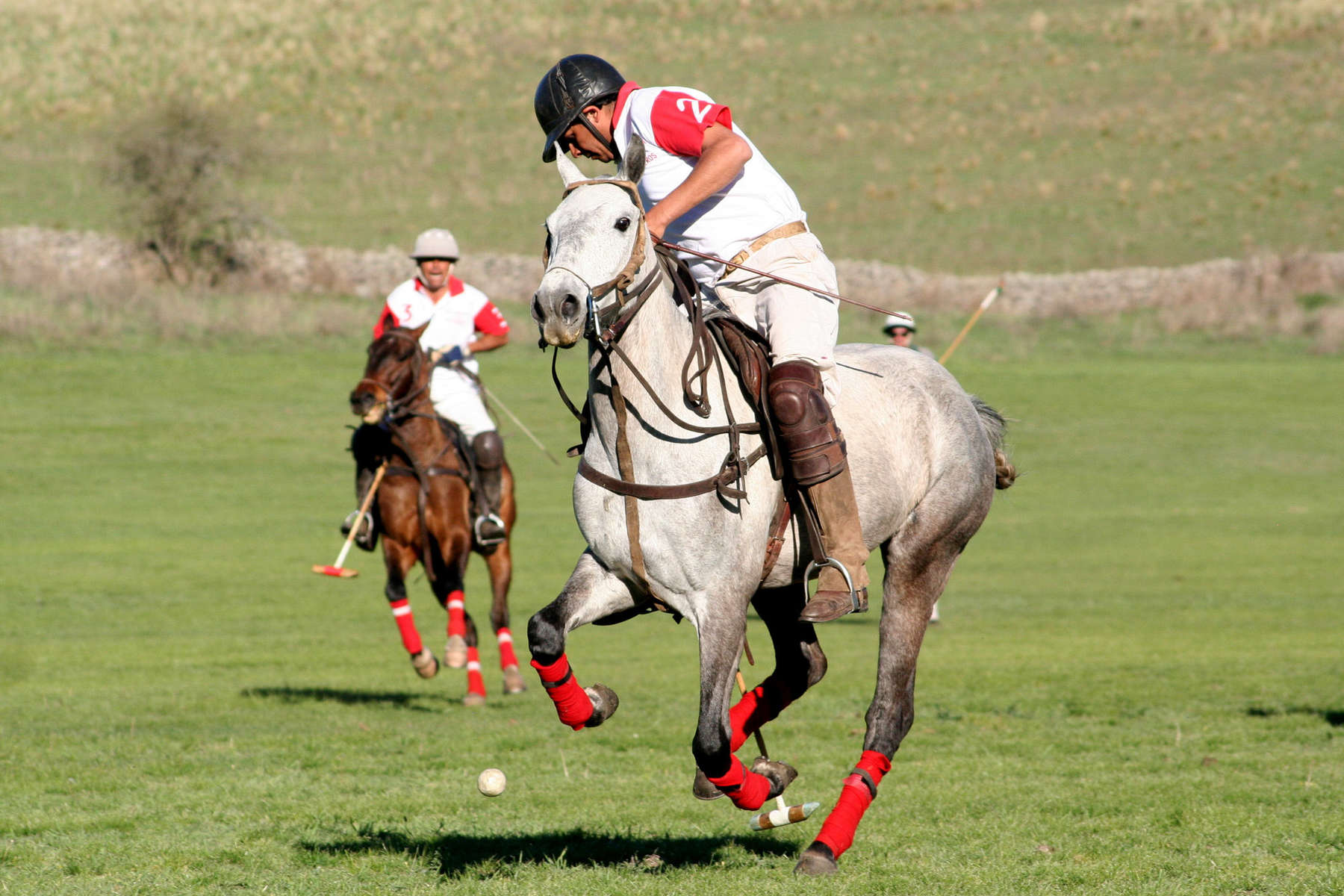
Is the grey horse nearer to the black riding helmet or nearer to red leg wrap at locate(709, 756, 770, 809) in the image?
red leg wrap at locate(709, 756, 770, 809)

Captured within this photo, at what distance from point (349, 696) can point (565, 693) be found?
24.8 ft

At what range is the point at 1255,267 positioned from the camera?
140ft

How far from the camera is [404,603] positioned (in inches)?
508

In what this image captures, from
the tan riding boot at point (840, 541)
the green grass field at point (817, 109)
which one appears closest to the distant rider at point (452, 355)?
the tan riding boot at point (840, 541)

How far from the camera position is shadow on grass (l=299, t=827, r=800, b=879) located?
6.97 m

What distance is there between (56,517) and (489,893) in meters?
18.5

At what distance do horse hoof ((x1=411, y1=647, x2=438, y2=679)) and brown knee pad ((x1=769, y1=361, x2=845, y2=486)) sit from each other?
6.99m

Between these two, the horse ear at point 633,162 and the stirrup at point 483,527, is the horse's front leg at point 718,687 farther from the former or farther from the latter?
the stirrup at point 483,527

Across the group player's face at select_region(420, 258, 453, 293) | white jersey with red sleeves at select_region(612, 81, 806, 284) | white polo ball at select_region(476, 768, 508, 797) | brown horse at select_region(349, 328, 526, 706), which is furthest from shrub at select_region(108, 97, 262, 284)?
white jersey with red sleeves at select_region(612, 81, 806, 284)

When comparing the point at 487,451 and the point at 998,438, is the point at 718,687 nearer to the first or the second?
the point at 998,438

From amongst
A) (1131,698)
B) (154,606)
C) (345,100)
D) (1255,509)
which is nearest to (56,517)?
(154,606)

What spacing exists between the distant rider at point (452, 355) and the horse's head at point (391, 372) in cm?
29

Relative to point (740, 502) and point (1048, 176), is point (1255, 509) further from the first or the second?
point (1048, 176)

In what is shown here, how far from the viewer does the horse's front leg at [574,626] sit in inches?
235
